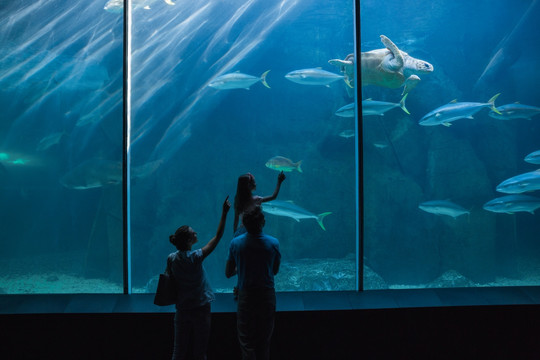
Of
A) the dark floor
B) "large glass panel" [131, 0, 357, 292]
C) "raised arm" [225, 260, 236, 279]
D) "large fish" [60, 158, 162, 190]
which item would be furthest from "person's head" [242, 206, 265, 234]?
"large glass panel" [131, 0, 357, 292]

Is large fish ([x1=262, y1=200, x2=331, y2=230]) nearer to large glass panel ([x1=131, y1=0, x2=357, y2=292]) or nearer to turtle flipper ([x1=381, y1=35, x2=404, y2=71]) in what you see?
large glass panel ([x1=131, y1=0, x2=357, y2=292])

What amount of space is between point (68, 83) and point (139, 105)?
166 cm

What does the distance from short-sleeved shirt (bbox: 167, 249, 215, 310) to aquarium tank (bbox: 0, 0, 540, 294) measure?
7.93ft

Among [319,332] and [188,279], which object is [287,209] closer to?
[319,332]

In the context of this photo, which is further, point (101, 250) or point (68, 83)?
point (101, 250)

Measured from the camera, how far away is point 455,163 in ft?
20.4

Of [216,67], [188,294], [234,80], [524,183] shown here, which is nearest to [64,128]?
[234,80]

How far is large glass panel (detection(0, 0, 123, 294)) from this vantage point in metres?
5.12

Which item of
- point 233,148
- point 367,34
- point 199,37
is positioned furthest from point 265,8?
point 233,148

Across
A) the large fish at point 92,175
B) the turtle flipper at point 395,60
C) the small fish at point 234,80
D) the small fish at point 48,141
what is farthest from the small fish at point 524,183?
the small fish at point 48,141

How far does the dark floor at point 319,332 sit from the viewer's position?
2.82m

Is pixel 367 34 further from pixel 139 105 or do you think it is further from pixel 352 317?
pixel 352 317

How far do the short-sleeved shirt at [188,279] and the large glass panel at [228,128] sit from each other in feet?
12.9

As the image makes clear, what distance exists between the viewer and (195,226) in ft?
23.2
